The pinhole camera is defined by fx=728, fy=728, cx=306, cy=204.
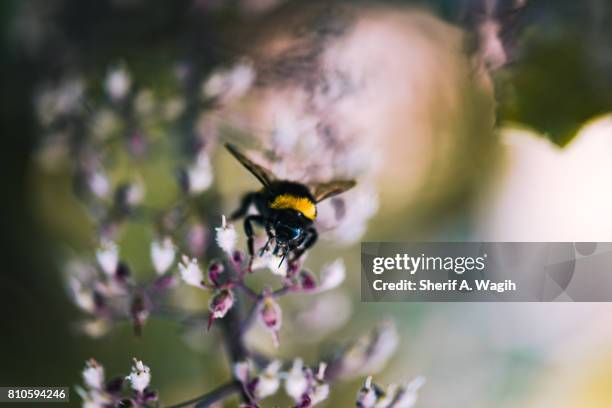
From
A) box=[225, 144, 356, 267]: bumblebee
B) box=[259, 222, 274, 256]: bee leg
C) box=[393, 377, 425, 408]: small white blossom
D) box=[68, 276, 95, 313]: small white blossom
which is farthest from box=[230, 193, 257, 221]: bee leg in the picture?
box=[393, 377, 425, 408]: small white blossom

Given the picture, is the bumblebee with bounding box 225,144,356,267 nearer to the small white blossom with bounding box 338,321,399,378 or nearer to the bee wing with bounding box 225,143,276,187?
the bee wing with bounding box 225,143,276,187

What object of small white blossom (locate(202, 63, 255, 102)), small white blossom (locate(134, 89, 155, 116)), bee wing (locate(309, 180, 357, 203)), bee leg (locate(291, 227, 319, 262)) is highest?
small white blossom (locate(134, 89, 155, 116))

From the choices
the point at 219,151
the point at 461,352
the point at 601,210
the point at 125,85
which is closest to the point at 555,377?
the point at 461,352

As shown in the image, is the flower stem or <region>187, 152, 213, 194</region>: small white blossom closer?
the flower stem

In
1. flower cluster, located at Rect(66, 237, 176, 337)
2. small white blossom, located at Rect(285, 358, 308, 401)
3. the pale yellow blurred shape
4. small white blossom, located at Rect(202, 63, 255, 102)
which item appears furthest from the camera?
the pale yellow blurred shape

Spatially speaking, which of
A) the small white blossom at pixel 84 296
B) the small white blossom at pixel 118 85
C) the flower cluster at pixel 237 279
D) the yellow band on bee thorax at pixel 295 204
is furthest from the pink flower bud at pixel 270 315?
the small white blossom at pixel 118 85

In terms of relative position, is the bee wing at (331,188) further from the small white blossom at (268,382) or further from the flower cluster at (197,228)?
the small white blossom at (268,382)

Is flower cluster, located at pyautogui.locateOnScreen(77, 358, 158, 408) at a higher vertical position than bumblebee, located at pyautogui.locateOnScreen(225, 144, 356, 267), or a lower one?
lower

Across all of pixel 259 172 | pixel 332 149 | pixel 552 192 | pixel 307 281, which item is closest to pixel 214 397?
pixel 307 281
